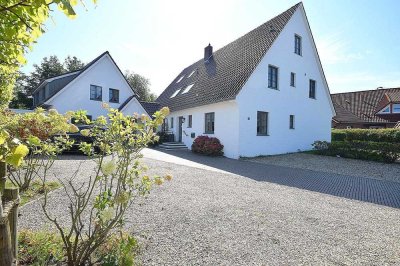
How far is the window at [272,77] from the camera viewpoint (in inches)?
672

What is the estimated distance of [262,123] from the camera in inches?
663

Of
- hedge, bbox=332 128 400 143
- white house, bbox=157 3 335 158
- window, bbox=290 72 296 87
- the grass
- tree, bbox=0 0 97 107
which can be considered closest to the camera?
tree, bbox=0 0 97 107

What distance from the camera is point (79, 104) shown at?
2134 cm

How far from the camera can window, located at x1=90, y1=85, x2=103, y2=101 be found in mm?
22250

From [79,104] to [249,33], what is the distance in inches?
579

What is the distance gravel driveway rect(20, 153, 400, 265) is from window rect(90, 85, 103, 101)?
1761cm

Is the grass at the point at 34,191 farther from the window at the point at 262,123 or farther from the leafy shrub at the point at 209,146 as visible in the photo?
the window at the point at 262,123

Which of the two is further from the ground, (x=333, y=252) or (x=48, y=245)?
(x=48, y=245)

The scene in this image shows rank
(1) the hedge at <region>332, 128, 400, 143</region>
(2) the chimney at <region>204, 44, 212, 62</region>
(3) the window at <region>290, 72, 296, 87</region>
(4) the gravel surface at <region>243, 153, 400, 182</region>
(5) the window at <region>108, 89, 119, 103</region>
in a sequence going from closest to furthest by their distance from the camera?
1. (4) the gravel surface at <region>243, 153, 400, 182</region>
2. (1) the hedge at <region>332, 128, 400, 143</region>
3. (3) the window at <region>290, 72, 296, 87</region>
4. (5) the window at <region>108, 89, 119, 103</region>
5. (2) the chimney at <region>204, 44, 212, 62</region>

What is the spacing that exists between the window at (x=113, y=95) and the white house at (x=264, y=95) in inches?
222

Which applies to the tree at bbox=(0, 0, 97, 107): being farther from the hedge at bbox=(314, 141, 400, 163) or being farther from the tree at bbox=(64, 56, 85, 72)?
the tree at bbox=(64, 56, 85, 72)

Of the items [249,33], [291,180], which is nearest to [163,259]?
[291,180]

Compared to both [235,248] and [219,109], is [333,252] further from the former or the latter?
[219,109]

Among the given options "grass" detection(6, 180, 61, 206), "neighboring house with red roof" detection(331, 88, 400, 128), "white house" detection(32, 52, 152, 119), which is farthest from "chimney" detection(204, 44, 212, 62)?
"grass" detection(6, 180, 61, 206)
